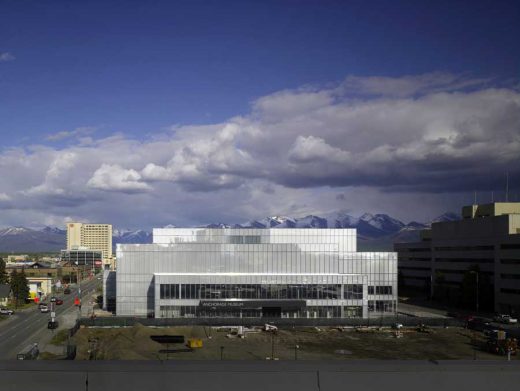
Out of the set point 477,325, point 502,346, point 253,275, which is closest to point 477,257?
point 477,325

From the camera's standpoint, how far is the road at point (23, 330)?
129 feet

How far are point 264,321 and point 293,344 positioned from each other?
11.9 metres

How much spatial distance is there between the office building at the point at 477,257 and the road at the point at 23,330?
50.2 metres

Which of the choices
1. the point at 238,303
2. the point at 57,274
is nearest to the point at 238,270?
Result: the point at 238,303

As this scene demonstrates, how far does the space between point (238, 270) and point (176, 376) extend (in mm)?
55986

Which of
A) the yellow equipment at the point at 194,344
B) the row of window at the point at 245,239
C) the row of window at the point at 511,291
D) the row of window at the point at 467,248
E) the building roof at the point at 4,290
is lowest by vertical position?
the building roof at the point at 4,290

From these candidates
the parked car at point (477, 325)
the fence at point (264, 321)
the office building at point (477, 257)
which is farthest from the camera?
the office building at point (477, 257)

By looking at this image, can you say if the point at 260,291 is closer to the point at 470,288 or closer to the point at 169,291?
the point at 169,291

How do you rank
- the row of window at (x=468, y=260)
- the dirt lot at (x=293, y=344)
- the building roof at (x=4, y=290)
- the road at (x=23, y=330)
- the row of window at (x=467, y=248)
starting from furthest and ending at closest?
the building roof at (x=4, y=290) → the row of window at (x=467, y=248) → the row of window at (x=468, y=260) → the road at (x=23, y=330) → the dirt lot at (x=293, y=344)

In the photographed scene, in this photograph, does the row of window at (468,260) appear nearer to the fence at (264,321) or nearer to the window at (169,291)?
the fence at (264,321)

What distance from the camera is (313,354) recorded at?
3575 centimetres

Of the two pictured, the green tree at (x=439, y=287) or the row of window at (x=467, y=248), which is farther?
the green tree at (x=439, y=287)

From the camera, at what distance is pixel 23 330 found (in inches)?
1935

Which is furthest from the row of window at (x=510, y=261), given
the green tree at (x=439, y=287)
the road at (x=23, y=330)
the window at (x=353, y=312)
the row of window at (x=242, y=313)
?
the road at (x=23, y=330)
